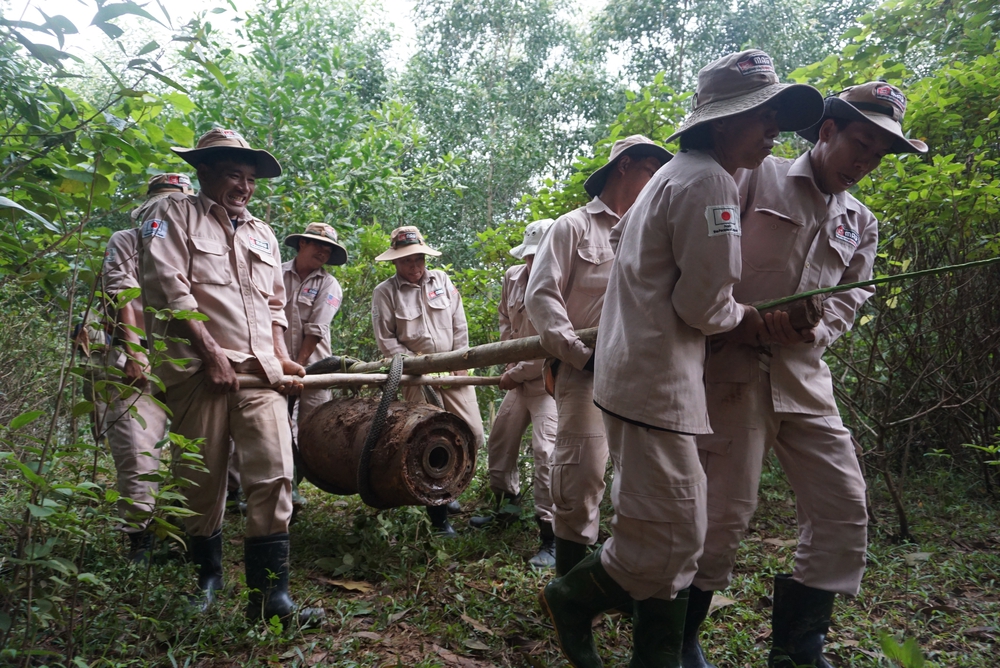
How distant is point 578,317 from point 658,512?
148 cm

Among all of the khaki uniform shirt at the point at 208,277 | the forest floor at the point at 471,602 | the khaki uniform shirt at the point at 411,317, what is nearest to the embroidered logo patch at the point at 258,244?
the khaki uniform shirt at the point at 208,277

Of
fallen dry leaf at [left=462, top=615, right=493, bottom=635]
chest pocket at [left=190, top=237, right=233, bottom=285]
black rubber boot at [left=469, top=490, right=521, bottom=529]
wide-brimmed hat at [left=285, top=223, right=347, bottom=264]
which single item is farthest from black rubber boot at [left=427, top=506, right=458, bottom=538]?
wide-brimmed hat at [left=285, top=223, right=347, bottom=264]

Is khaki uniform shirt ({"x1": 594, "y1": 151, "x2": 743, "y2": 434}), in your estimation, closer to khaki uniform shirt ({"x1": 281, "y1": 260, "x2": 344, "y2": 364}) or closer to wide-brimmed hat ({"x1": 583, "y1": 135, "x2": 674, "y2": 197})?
wide-brimmed hat ({"x1": 583, "y1": 135, "x2": 674, "y2": 197})

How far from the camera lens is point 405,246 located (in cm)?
588

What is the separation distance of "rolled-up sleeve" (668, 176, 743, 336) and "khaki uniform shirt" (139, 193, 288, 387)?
205 centimetres

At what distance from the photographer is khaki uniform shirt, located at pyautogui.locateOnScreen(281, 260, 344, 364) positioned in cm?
575

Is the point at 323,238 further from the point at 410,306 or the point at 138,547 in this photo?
the point at 138,547

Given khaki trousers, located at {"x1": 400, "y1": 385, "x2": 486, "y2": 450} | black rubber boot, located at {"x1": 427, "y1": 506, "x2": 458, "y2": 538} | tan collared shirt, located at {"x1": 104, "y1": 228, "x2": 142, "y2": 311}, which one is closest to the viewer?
tan collared shirt, located at {"x1": 104, "y1": 228, "x2": 142, "y2": 311}

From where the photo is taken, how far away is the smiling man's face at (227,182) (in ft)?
11.6

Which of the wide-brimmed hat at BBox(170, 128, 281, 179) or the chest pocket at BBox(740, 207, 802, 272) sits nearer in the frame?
the chest pocket at BBox(740, 207, 802, 272)

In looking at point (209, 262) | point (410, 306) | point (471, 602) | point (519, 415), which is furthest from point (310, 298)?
point (471, 602)

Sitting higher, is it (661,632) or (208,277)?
(208,277)

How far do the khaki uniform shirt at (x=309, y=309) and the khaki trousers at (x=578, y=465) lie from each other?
294 cm

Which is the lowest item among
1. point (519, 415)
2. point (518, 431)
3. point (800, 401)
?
point (518, 431)
